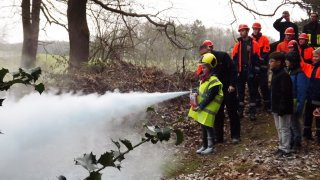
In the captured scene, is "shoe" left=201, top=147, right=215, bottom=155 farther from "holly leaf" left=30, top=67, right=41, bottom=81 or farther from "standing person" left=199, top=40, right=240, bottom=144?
"holly leaf" left=30, top=67, right=41, bottom=81

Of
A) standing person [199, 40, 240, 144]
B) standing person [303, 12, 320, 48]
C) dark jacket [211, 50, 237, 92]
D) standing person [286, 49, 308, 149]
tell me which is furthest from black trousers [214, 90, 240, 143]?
standing person [303, 12, 320, 48]

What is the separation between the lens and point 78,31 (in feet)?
49.2

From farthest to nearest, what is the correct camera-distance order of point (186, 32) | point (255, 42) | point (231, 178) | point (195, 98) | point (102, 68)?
1. point (186, 32)
2. point (102, 68)
3. point (255, 42)
4. point (195, 98)
5. point (231, 178)

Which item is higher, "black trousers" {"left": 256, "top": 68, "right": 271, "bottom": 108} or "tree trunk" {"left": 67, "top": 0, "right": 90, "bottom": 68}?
"tree trunk" {"left": 67, "top": 0, "right": 90, "bottom": 68}

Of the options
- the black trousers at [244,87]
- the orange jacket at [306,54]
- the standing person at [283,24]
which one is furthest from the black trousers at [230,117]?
the standing person at [283,24]

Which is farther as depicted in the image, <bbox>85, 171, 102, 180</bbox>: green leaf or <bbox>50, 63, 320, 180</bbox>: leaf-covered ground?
<bbox>50, 63, 320, 180</bbox>: leaf-covered ground

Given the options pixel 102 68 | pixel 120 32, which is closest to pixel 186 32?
pixel 120 32

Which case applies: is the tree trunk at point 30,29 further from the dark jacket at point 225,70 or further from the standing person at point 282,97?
the standing person at point 282,97

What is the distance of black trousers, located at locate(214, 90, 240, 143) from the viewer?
904cm

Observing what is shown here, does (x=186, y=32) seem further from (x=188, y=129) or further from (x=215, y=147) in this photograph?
(x=215, y=147)

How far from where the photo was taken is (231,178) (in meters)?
7.24

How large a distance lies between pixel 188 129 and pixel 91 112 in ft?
9.64

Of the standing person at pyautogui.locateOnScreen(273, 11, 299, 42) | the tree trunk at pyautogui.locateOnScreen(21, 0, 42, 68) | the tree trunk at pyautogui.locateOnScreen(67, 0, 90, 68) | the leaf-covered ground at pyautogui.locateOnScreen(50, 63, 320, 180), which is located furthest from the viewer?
the tree trunk at pyautogui.locateOnScreen(21, 0, 42, 68)

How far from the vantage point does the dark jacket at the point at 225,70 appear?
28.9 ft
